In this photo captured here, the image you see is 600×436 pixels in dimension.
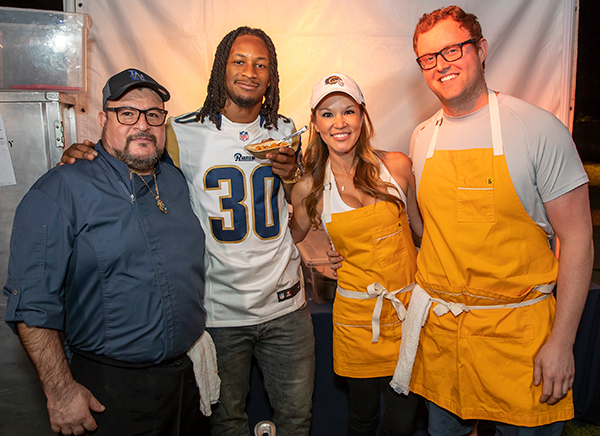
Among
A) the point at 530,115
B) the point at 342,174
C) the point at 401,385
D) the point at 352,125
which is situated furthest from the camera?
the point at 342,174

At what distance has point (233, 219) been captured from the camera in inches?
77.7

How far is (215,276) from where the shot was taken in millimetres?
1987

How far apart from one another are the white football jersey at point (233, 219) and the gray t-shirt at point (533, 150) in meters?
0.96

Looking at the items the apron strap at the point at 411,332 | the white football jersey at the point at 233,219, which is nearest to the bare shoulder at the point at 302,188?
the white football jersey at the point at 233,219

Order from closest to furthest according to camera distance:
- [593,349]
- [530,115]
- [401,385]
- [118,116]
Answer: [530,115] < [118,116] < [401,385] < [593,349]

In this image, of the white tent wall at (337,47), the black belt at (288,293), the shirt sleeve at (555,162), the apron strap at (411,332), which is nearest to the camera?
the shirt sleeve at (555,162)

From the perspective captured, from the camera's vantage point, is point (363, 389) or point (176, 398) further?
point (363, 389)

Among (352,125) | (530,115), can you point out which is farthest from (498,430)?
(352,125)

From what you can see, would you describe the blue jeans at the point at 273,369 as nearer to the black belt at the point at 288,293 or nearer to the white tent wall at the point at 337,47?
the black belt at the point at 288,293

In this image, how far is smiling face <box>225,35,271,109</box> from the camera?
6.59 feet

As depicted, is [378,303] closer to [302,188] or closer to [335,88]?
[302,188]

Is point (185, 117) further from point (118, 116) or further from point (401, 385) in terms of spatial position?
point (401, 385)

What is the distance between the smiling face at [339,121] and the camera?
1982mm

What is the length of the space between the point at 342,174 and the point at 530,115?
870mm
